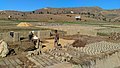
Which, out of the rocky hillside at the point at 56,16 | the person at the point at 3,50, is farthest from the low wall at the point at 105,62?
the rocky hillside at the point at 56,16

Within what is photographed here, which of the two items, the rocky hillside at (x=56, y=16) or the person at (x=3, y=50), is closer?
the person at (x=3, y=50)

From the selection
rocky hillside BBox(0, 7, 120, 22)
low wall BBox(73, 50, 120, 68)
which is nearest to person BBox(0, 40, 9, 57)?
low wall BBox(73, 50, 120, 68)

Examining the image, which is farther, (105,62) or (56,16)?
(56,16)

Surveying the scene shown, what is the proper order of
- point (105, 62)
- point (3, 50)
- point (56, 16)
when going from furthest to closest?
point (56, 16) < point (105, 62) < point (3, 50)

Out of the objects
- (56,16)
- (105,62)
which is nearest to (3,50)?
(105,62)

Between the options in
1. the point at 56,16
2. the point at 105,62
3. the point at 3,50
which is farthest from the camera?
the point at 56,16

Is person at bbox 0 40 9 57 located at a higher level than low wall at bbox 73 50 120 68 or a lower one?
higher

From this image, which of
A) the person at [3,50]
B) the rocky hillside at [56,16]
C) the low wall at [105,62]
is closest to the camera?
the low wall at [105,62]

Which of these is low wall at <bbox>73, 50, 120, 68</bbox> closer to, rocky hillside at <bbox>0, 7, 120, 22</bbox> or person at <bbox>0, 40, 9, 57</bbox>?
person at <bbox>0, 40, 9, 57</bbox>

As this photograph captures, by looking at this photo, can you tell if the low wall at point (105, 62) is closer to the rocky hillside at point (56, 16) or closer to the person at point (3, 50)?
the person at point (3, 50)

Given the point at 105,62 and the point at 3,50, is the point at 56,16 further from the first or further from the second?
the point at 3,50

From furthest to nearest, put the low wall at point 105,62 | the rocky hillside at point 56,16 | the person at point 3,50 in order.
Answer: the rocky hillside at point 56,16
the person at point 3,50
the low wall at point 105,62

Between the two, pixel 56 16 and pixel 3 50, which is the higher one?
pixel 3 50

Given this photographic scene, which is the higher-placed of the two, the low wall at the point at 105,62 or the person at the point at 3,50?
the person at the point at 3,50
